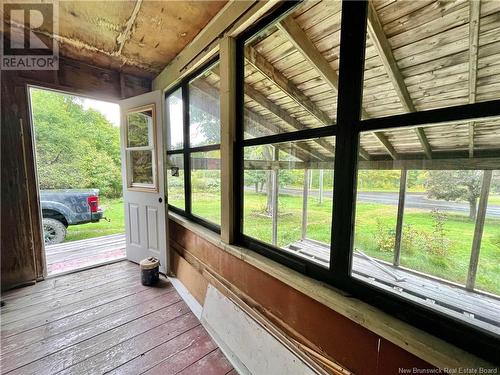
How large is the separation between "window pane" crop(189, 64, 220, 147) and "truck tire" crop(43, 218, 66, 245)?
358cm

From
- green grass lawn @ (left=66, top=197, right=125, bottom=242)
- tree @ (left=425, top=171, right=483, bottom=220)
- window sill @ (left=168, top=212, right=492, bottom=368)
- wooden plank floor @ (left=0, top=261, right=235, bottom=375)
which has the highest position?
tree @ (left=425, top=171, right=483, bottom=220)

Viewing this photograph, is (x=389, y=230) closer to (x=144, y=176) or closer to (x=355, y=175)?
(x=355, y=175)

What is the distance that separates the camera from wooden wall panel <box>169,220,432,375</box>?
0.78 meters

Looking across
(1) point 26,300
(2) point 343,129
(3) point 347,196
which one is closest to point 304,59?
(2) point 343,129

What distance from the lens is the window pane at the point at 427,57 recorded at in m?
0.75

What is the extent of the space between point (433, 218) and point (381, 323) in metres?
0.74

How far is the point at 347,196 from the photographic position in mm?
906

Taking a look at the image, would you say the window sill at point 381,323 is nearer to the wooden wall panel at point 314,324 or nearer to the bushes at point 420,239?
the wooden wall panel at point 314,324

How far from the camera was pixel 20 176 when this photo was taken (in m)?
2.15

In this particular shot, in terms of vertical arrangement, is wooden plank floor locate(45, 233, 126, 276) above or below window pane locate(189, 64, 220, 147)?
below

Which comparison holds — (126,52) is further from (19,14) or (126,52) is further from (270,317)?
(270,317)

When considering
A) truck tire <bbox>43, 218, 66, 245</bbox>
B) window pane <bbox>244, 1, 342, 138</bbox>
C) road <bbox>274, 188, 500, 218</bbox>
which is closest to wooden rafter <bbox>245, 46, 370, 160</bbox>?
window pane <bbox>244, 1, 342, 138</bbox>

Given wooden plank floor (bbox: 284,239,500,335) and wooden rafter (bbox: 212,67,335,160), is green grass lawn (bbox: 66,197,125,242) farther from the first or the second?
wooden plank floor (bbox: 284,239,500,335)

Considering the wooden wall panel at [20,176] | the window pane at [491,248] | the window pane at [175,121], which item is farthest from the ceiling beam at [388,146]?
the wooden wall panel at [20,176]
